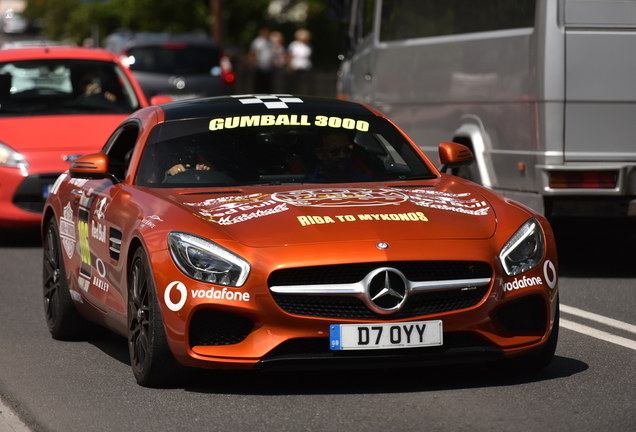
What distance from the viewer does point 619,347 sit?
705 centimetres

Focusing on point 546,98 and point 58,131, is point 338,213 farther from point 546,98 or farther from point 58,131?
point 58,131

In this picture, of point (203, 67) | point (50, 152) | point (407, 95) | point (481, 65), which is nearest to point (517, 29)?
point (481, 65)

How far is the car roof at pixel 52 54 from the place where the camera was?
1362cm

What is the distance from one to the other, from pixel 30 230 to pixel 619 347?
8469 mm

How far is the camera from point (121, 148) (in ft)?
26.2

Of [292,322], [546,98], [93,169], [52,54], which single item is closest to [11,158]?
[52,54]

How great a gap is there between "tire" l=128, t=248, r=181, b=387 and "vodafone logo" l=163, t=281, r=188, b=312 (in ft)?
0.28

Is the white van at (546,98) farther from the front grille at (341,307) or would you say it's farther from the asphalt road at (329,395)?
the front grille at (341,307)

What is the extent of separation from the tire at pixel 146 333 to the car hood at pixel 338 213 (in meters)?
0.37

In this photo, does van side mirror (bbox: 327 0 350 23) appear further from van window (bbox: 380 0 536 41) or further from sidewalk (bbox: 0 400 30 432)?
sidewalk (bbox: 0 400 30 432)

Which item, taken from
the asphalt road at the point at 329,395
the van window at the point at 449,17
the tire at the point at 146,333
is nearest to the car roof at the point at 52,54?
the van window at the point at 449,17

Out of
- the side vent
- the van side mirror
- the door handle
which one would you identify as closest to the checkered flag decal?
the door handle

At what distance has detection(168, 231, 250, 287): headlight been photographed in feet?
18.4

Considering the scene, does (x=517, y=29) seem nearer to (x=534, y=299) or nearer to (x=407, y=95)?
(x=407, y=95)
